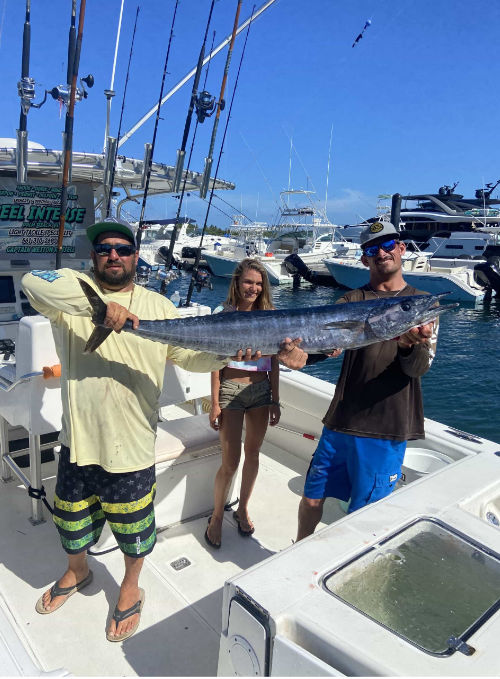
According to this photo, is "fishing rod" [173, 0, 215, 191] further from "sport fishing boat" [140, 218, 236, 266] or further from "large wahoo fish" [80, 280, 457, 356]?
"sport fishing boat" [140, 218, 236, 266]

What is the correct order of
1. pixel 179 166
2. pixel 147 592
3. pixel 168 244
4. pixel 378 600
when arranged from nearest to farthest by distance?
pixel 378 600, pixel 147 592, pixel 179 166, pixel 168 244

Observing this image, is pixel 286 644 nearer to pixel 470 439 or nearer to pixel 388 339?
pixel 388 339

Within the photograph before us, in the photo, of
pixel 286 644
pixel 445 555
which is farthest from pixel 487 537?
pixel 286 644

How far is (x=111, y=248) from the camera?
2.27 m

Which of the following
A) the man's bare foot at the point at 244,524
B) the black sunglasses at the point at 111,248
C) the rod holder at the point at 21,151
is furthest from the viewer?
the rod holder at the point at 21,151

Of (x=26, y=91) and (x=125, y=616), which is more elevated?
(x=26, y=91)

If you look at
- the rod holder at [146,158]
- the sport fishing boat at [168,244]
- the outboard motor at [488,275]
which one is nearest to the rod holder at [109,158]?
the rod holder at [146,158]

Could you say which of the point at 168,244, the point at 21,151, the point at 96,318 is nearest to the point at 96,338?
the point at 96,318

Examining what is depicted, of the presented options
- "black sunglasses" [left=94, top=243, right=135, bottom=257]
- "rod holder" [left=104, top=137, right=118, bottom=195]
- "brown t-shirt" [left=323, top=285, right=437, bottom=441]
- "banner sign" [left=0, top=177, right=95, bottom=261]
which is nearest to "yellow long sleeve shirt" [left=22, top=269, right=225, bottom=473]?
"black sunglasses" [left=94, top=243, right=135, bottom=257]

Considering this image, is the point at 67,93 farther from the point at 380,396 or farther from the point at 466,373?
the point at 466,373

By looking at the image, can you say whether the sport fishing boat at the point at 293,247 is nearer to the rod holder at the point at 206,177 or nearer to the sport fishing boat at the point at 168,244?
the sport fishing boat at the point at 168,244

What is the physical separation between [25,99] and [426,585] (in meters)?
5.14

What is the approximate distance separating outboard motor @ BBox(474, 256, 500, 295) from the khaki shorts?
85.4 feet

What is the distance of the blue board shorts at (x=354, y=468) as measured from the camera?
2543 mm
